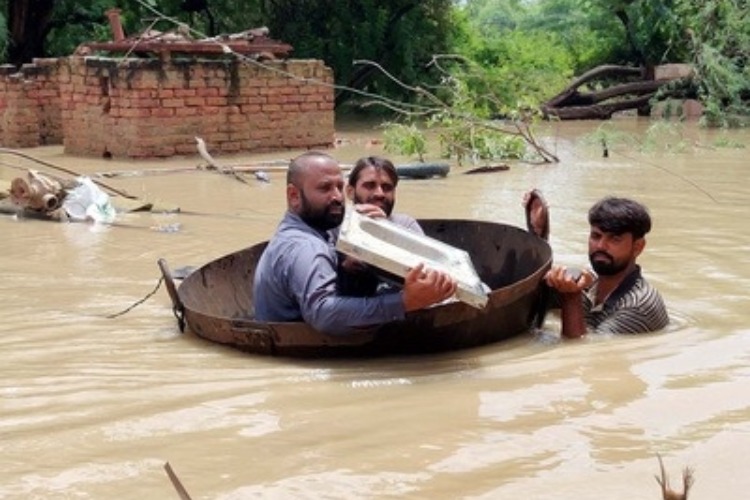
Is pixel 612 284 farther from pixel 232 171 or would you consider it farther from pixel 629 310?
pixel 232 171

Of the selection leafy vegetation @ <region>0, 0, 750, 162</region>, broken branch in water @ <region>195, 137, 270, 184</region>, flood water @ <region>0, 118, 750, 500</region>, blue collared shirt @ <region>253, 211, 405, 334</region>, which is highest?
leafy vegetation @ <region>0, 0, 750, 162</region>

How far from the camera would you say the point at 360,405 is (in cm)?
462

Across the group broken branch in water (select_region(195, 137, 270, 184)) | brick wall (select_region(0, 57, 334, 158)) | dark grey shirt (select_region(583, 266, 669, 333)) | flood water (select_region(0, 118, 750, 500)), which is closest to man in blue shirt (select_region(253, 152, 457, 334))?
flood water (select_region(0, 118, 750, 500))

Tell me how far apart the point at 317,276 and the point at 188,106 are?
9784 millimetres

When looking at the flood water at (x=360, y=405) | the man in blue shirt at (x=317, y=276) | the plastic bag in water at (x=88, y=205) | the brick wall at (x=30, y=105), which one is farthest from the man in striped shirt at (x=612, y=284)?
the brick wall at (x=30, y=105)

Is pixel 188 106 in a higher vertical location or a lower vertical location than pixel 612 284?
higher

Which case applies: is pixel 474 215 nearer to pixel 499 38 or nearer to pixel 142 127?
pixel 142 127

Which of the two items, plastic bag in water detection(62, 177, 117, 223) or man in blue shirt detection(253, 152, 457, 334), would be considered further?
plastic bag in water detection(62, 177, 117, 223)

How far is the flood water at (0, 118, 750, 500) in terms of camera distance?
12.3 feet

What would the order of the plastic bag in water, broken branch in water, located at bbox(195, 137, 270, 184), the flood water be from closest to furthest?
the flood water
the plastic bag in water
broken branch in water, located at bbox(195, 137, 270, 184)

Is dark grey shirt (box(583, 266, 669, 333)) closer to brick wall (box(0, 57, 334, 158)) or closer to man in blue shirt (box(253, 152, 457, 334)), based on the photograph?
man in blue shirt (box(253, 152, 457, 334))

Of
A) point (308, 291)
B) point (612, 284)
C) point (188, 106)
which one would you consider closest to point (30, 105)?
point (188, 106)

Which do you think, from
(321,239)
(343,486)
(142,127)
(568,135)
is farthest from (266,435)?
(568,135)

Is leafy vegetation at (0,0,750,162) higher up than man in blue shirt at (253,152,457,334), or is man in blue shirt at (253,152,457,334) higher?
leafy vegetation at (0,0,750,162)
